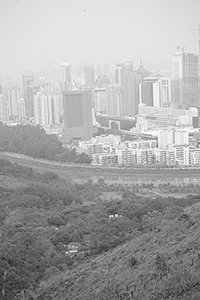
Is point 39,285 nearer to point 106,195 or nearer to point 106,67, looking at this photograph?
point 106,195

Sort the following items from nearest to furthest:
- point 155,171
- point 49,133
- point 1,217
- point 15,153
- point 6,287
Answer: point 6,287
point 1,217
point 155,171
point 15,153
point 49,133

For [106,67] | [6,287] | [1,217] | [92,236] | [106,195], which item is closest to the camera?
[6,287]

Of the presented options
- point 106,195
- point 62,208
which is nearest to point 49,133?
point 106,195

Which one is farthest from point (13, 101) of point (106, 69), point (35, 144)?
point (35, 144)

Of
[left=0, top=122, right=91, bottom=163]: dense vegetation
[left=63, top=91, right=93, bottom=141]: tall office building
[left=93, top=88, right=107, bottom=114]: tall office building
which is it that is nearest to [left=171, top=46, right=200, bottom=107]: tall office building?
[left=93, top=88, right=107, bottom=114]: tall office building

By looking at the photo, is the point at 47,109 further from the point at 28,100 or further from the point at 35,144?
the point at 35,144

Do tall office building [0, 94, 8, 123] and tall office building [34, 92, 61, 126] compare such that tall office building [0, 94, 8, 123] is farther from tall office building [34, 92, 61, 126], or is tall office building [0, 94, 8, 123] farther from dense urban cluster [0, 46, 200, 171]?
tall office building [34, 92, 61, 126]
